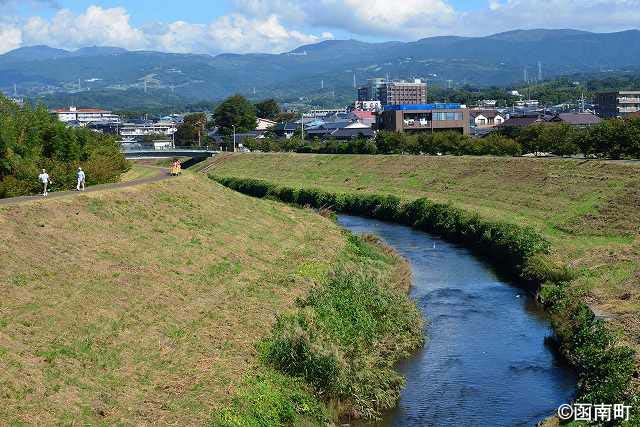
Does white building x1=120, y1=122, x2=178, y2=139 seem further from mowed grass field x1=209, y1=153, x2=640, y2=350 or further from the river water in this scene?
the river water

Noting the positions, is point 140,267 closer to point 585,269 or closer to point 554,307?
point 554,307

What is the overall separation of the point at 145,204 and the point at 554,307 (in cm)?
1564

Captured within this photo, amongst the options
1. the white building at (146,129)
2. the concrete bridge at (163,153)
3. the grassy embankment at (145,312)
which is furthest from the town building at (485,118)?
the grassy embankment at (145,312)

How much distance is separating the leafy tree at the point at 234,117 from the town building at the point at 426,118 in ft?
93.3

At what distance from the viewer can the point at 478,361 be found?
23344 mm

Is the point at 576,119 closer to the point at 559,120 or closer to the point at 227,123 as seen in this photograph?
the point at 559,120

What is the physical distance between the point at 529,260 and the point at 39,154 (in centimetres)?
2344

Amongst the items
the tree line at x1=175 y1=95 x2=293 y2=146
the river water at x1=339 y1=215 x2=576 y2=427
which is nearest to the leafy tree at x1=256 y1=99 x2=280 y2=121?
the tree line at x1=175 y1=95 x2=293 y2=146

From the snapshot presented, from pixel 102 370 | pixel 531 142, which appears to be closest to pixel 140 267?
pixel 102 370

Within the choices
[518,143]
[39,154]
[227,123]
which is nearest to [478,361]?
[39,154]

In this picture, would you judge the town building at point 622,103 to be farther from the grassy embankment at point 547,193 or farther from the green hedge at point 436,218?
the green hedge at point 436,218

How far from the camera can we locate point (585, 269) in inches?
1218

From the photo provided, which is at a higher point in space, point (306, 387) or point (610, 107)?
point (610, 107)

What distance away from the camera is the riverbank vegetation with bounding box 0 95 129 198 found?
111 ft
